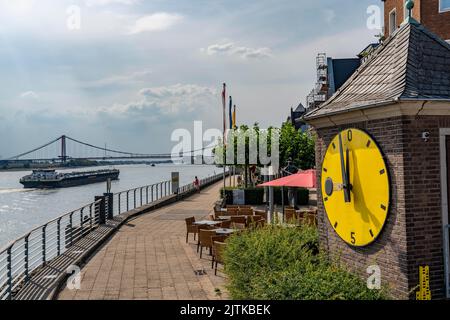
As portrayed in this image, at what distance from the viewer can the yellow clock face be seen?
284 inches

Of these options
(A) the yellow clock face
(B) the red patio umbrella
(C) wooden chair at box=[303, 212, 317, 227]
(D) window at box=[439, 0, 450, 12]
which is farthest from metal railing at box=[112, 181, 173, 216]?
(D) window at box=[439, 0, 450, 12]

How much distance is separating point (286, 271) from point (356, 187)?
177 cm

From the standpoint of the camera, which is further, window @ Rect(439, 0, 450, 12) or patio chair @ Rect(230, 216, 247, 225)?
window @ Rect(439, 0, 450, 12)

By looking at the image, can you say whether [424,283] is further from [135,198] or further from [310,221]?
[135,198]

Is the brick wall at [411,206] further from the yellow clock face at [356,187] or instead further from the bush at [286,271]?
the bush at [286,271]

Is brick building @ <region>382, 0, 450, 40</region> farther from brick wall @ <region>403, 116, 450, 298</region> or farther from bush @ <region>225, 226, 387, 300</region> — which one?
brick wall @ <region>403, 116, 450, 298</region>

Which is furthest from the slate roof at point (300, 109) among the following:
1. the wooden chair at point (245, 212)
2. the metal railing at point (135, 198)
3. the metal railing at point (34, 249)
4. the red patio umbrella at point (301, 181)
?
the red patio umbrella at point (301, 181)

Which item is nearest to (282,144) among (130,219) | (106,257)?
(130,219)

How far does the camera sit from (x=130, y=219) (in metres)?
22.4

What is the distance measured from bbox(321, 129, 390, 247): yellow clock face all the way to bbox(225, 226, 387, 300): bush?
687mm

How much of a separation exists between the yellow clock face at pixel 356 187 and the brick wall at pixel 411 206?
20cm

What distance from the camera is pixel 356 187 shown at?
305 inches
